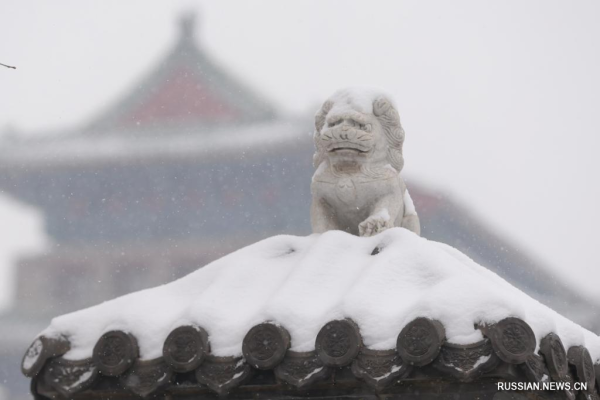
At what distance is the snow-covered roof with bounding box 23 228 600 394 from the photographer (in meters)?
2.51

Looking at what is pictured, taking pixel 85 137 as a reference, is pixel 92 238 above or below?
below

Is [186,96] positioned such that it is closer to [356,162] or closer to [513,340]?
[356,162]

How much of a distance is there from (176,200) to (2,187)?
3339mm

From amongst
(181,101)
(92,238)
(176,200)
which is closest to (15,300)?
(92,238)

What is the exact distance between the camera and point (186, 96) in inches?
523

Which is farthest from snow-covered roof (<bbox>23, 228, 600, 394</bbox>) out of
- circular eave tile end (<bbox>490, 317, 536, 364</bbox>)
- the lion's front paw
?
the lion's front paw

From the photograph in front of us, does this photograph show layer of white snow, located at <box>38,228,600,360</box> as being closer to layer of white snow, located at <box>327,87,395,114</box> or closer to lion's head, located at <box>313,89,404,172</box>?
lion's head, located at <box>313,89,404,172</box>

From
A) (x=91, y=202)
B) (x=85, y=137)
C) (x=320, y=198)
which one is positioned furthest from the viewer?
(x=85, y=137)

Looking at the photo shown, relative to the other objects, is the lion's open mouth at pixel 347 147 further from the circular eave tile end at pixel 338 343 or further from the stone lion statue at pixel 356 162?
the circular eave tile end at pixel 338 343

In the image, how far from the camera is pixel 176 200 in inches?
547

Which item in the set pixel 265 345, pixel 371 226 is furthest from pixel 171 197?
pixel 265 345

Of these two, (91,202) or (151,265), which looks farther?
(91,202)

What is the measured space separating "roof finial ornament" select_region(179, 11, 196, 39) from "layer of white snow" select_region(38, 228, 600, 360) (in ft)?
34.3

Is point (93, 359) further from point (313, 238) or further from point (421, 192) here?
point (421, 192)
